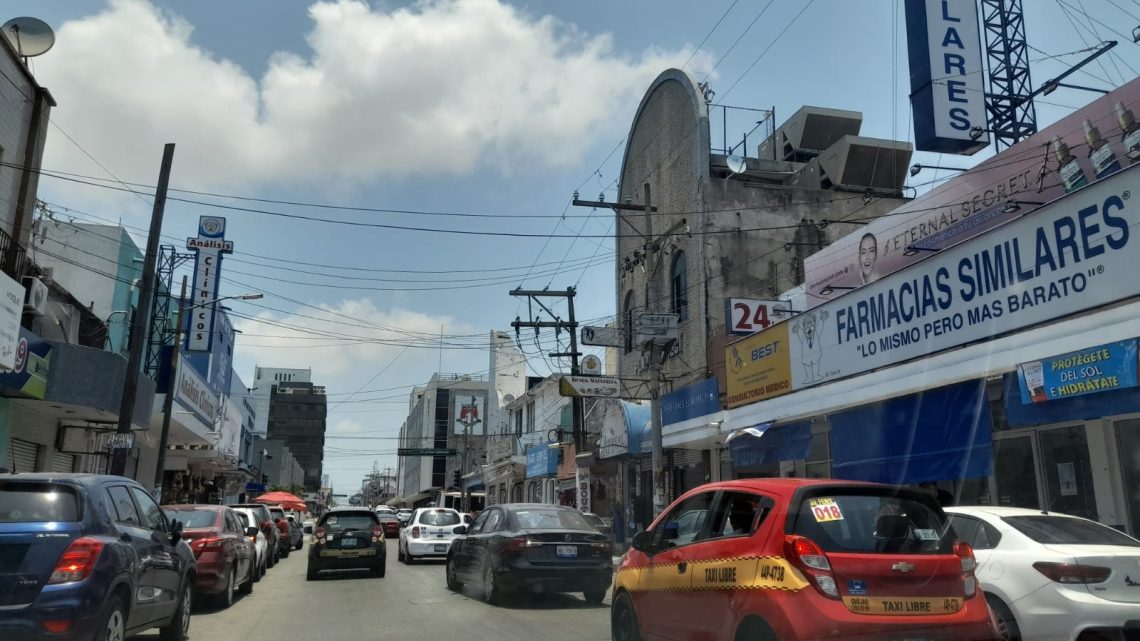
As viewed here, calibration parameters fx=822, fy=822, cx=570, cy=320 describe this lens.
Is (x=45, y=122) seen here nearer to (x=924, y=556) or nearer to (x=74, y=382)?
(x=74, y=382)

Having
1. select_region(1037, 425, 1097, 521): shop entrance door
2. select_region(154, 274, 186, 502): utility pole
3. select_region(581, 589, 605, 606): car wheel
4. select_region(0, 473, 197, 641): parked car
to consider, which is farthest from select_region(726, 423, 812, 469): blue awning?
select_region(154, 274, 186, 502): utility pole

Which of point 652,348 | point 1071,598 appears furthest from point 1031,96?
point 1071,598

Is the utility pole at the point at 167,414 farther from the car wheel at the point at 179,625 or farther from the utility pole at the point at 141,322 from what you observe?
the car wheel at the point at 179,625

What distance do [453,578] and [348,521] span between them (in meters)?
3.95

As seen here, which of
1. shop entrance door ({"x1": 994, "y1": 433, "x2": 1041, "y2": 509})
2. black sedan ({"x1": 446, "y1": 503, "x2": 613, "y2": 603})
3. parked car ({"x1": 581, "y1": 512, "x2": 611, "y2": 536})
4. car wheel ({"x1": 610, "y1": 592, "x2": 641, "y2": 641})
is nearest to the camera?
car wheel ({"x1": 610, "y1": 592, "x2": 641, "y2": 641})

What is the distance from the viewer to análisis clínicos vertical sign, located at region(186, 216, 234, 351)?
3312 cm

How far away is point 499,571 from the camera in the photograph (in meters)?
12.0

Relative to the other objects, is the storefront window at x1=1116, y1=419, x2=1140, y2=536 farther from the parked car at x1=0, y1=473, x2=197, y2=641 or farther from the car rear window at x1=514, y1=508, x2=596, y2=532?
the parked car at x1=0, y1=473, x2=197, y2=641

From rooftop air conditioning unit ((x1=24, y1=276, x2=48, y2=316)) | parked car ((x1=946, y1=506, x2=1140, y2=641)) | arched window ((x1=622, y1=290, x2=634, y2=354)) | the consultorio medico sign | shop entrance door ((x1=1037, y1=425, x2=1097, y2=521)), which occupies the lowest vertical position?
parked car ((x1=946, y1=506, x2=1140, y2=641))

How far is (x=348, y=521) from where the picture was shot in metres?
17.5

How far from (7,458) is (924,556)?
18761 mm

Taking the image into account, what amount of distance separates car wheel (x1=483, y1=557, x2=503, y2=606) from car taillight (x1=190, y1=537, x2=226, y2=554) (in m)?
3.94

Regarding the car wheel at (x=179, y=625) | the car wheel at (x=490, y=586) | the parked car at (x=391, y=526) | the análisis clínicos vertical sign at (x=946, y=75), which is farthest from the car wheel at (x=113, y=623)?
the parked car at (x=391, y=526)

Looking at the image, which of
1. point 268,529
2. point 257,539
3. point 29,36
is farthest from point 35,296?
point 268,529
